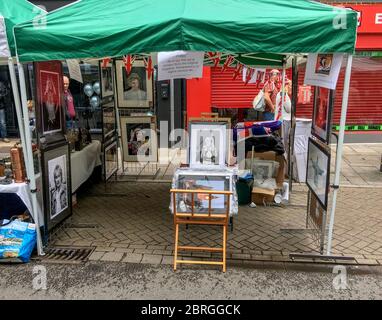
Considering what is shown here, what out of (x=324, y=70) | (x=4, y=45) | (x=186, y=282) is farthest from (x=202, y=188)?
(x=4, y=45)

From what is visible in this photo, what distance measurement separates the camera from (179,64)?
13.9 feet

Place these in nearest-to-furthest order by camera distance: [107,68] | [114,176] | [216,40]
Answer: [216,40]
[107,68]
[114,176]

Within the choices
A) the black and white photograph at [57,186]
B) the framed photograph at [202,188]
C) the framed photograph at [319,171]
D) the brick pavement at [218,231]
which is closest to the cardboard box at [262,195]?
the brick pavement at [218,231]

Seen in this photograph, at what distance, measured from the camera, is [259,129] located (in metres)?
6.18

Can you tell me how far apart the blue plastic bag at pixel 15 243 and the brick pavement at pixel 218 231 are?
58 cm

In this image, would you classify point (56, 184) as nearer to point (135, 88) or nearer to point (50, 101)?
point (50, 101)

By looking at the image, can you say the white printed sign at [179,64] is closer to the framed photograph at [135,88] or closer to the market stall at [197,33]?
the market stall at [197,33]

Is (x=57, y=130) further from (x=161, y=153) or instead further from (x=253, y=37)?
(x=161, y=153)

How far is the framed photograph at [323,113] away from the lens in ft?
13.3

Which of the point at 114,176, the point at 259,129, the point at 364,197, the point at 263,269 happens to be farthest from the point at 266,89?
the point at 263,269

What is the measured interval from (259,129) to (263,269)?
2793 mm

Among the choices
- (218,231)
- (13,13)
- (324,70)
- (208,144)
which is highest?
(13,13)

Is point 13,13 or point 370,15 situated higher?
point 370,15

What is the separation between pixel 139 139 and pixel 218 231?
122 inches
